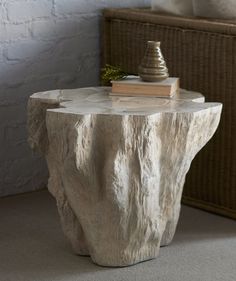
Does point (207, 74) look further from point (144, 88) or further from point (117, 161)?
point (117, 161)

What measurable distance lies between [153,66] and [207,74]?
1.26 feet

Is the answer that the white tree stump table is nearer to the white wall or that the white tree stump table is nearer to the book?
the book

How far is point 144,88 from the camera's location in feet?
8.06

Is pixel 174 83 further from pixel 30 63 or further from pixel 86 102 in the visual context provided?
pixel 30 63

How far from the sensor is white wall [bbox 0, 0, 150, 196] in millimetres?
2910

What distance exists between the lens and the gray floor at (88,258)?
2.24 metres

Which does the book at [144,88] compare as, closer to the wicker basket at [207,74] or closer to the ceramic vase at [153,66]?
the ceramic vase at [153,66]

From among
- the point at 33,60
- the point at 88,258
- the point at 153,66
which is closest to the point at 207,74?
the point at 153,66

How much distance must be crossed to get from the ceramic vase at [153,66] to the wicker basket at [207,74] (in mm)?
331

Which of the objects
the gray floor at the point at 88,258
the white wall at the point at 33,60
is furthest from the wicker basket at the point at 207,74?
the white wall at the point at 33,60

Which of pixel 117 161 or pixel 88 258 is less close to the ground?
pixel 117 161

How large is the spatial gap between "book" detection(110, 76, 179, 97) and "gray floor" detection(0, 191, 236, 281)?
473 mm

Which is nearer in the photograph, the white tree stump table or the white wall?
the white tree stump table

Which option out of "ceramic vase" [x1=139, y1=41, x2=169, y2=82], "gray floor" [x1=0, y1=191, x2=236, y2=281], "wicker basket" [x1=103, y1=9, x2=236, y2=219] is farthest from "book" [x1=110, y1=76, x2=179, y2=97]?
"gray floor" [x1=0, y1=191, x2=236, y2=281]
